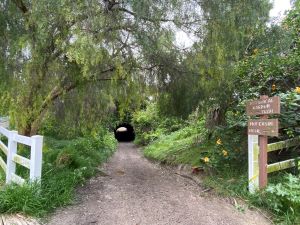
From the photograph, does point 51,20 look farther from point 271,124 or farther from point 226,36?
point 271,124

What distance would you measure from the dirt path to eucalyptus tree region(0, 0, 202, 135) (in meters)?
2.10

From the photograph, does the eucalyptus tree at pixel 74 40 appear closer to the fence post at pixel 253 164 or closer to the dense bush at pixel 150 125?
the fence post at pixel 253 164

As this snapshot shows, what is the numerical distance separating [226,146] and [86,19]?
3630mm

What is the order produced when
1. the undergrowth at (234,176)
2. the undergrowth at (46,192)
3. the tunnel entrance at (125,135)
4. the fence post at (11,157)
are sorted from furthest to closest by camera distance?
the tunnel entrance at (125,135) < the fence post at (11,157) < the undergrowth at (234,176) < the undergrowth at (46,192)

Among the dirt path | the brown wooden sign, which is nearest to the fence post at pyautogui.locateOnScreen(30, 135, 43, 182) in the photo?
the dirt path

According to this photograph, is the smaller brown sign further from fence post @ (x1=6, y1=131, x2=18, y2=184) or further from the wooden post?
fence post @ (x1=6, y1=131, x2=18, y2=184)

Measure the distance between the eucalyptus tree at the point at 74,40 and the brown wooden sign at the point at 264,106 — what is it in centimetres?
175

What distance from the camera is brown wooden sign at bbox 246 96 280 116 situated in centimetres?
442

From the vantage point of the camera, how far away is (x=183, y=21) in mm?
4941

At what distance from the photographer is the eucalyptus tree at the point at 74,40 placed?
14.5 ft

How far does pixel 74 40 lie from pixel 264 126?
319 cm

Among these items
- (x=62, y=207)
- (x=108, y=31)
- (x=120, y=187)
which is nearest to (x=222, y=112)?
(x=120, y=187)

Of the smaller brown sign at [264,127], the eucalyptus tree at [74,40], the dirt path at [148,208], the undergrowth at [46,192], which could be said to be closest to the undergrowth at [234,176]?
the dirt path at [148,208]

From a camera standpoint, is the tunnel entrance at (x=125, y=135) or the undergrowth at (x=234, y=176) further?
the tunnel entrance at (x=125, y=135)
